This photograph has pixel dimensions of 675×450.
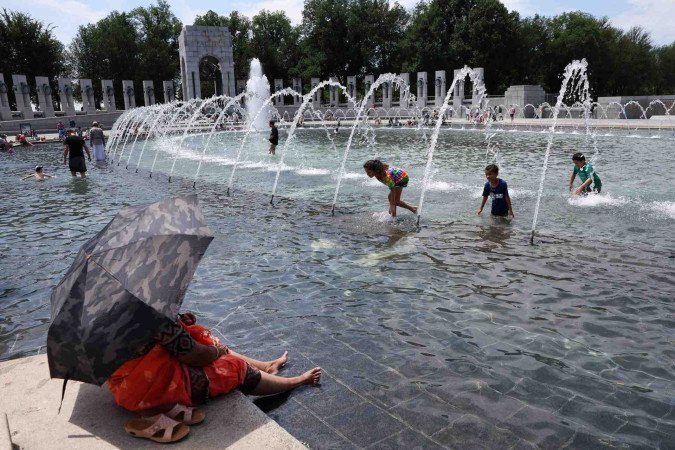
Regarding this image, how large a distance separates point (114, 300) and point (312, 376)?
76.6 inches

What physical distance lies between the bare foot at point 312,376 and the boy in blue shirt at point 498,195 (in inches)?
231

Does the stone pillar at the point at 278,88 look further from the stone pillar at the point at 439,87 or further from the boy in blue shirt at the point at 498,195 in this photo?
the boy in blue shirt at the point at 498,195

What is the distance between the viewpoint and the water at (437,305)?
3.94m

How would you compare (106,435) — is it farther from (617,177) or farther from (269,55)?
(269,55)

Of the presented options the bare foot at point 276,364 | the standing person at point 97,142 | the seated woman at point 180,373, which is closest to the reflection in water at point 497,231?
the bare foot at point 276,364

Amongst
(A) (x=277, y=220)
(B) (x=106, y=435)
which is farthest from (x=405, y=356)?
(A) (x=277, y=220)

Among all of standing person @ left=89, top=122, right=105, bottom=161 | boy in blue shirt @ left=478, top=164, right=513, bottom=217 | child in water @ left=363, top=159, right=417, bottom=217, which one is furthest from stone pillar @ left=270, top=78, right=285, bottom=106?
boy in blue shirt @ left=478, top=164, right=513, bottom=217

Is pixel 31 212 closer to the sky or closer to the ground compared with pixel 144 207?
closer to the ground

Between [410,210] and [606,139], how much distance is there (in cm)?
2113

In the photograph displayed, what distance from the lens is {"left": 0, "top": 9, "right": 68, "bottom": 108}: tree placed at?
2391 inches

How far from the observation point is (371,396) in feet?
13.9

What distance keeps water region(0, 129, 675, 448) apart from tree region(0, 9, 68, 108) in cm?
5982

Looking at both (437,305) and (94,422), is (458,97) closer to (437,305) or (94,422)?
(437,305)

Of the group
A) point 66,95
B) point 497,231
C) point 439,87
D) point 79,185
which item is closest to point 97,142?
point 79,185
